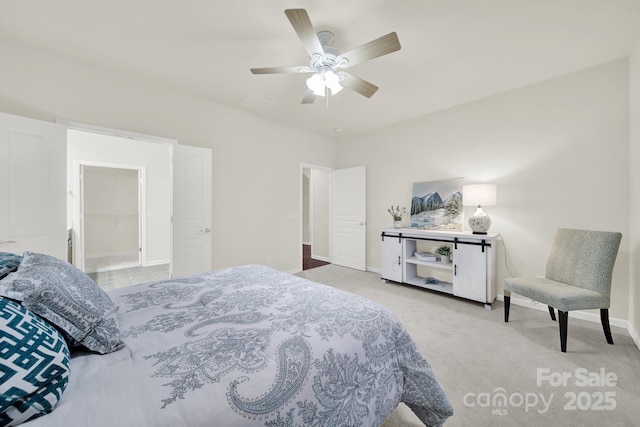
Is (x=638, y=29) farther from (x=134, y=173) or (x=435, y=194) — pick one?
(x=134, y=173)

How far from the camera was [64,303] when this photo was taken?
0.93 meters

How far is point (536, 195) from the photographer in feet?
9.81

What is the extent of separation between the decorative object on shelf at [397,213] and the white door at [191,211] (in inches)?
112

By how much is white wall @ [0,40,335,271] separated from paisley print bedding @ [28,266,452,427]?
A: 7.30ft

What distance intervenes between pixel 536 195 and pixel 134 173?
309 inches

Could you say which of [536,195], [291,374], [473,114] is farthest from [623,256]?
[291,374]

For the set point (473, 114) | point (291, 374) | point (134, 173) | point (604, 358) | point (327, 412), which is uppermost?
point (473, 114)

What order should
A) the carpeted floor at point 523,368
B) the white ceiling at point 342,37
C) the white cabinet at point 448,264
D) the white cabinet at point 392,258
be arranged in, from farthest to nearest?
the white cabinet at point 392,258
the white cabinet at point 448,264
the white ceiling at point 342,37
the carpeted floor at point 523,368

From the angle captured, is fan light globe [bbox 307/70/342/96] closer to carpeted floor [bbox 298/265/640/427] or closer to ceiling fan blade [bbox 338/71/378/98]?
ceiling fan blade [bbox 338/71/378/98]

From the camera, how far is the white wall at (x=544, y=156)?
8.33ft

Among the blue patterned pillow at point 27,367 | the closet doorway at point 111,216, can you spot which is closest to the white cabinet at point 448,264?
the blue patterned pillow at point 27,367

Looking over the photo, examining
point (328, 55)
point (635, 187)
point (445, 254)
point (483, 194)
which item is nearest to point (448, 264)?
point (445, 254)

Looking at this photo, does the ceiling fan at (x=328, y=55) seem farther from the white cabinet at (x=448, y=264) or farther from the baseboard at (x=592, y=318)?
the baseboard at (x=592, y=318)

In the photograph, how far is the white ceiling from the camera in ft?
6.16
